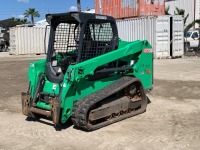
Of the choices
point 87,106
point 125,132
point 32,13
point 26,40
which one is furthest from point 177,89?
point 32,13

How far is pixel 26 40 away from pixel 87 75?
25.4 metres

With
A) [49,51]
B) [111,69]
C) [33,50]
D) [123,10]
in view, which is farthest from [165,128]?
[33,50]

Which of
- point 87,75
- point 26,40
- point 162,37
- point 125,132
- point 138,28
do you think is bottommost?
point 125,132

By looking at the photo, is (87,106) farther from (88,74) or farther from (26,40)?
(26,40)

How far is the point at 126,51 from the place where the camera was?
680 cm

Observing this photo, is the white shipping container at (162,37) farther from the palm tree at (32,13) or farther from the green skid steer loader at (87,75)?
the palm tree at (32,13)

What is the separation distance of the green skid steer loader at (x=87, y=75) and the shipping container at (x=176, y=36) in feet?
43.7

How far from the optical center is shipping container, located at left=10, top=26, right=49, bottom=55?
29.9 meters

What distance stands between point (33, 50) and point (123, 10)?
37.7 ft

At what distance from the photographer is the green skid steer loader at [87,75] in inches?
232

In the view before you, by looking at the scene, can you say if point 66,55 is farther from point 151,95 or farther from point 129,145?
point 151,95

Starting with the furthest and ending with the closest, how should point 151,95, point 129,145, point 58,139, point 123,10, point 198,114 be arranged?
point 123,10 → point 151,95 → point 198,114 → point 58,139 → point 129,145

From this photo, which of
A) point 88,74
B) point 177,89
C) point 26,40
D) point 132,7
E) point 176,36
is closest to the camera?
point 88,74

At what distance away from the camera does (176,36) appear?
20.5 m
